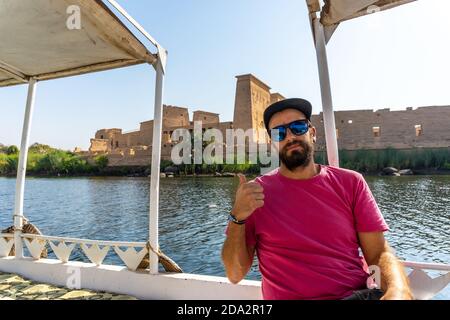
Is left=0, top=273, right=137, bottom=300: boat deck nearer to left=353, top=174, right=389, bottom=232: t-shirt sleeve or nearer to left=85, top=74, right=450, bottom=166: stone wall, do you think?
left=353, top=174, right=389, bottom=232: t-shirt sleeve

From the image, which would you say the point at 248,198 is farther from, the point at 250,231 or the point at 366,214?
the point at 366,214

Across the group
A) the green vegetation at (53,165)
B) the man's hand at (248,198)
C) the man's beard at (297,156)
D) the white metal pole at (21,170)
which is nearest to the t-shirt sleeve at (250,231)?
the man's hand at (248,198)

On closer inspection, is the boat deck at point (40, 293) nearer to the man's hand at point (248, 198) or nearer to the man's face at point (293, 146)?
the man's hand at point (248, 198)

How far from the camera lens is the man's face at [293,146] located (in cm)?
153

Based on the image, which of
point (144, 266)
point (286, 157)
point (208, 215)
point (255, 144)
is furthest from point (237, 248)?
point (255, 144)

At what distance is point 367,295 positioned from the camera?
1.29 meters

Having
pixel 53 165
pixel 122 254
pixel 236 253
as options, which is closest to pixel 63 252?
pixel 122 254

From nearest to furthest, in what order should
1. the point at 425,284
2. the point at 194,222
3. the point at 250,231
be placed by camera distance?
the point at 250,231 → the point at 425,284 → the point at 194,222

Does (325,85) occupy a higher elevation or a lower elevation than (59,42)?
lower

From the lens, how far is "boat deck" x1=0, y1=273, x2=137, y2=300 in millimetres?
2635

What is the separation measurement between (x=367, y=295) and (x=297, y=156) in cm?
68

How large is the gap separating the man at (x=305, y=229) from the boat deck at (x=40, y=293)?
1696mm

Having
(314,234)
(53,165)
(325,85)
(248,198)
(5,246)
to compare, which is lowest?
(5,246)
